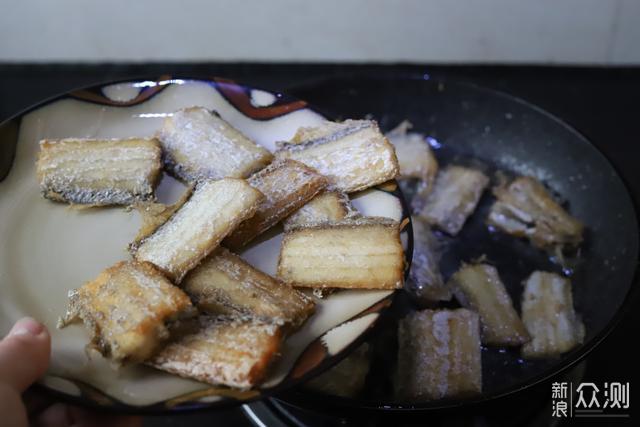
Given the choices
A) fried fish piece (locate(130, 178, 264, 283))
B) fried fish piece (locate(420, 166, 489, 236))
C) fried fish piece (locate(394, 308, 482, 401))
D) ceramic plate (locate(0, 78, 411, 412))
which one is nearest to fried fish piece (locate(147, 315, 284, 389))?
ceramic plate (locate(0, 78, 411, 412))

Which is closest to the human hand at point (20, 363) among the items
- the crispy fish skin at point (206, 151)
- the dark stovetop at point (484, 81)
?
the crispy fish skin at point (206, 151)

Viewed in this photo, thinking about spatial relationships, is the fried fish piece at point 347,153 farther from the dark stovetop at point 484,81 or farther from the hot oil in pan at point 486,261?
the dark stovetop at point 484,81

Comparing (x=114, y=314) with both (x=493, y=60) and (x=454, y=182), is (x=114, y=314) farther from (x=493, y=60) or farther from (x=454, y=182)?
(x=493, y=60)

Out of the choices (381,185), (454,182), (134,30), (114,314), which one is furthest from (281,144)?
(134,30)

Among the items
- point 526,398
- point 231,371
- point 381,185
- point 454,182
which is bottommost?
point 526,398

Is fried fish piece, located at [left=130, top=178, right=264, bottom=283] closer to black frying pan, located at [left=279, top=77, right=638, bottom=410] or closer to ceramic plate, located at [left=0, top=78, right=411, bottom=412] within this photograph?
ceramic plate, located at [left=0, top=78, right=411, bottom=412]

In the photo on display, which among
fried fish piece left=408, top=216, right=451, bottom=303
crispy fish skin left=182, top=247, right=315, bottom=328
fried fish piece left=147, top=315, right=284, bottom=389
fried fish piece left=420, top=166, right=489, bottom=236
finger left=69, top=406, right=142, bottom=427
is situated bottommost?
fried fish piece left=408, top=216, right=451, bottom=303
